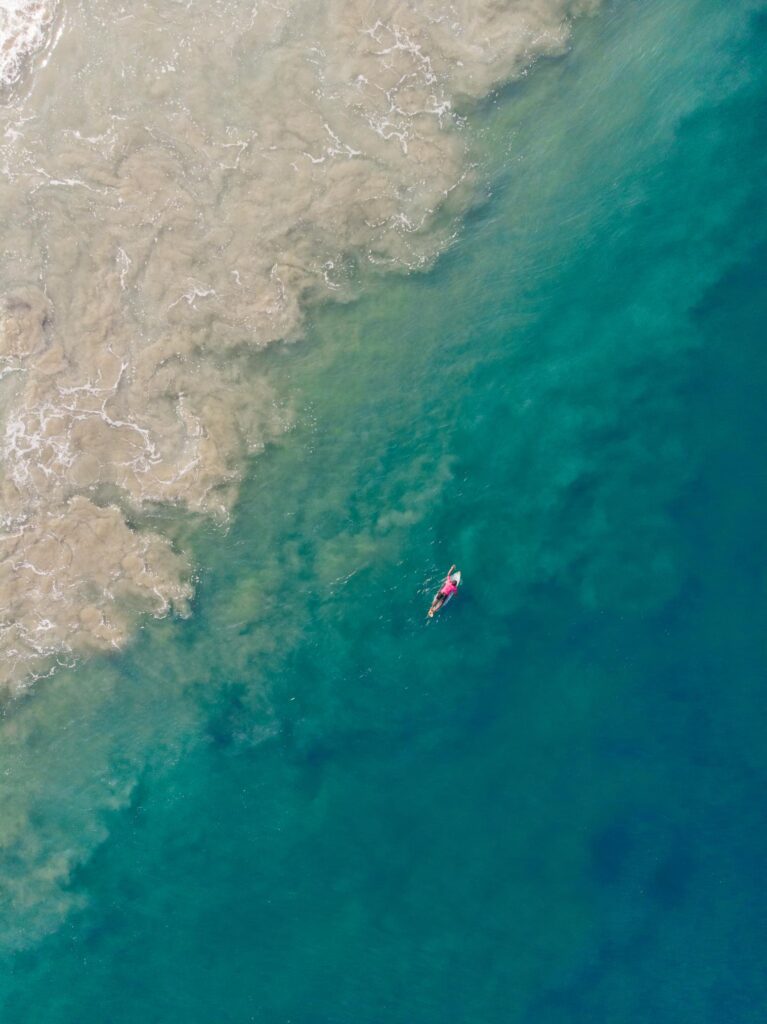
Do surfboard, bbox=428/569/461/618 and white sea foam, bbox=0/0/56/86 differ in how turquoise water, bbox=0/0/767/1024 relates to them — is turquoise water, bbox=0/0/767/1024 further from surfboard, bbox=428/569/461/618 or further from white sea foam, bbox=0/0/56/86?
Result: white sea foam, bbox=0/0/56/86

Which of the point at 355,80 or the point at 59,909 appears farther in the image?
the point at 59,909

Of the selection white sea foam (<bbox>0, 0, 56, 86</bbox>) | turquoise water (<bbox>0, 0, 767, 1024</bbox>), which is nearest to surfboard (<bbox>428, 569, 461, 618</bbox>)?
turquoise water (<bbox>0, 0, 767, 1024</bbox>)

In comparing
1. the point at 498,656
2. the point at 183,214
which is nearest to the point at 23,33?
the point at 183,214

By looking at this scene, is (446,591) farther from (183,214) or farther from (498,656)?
(183,214)

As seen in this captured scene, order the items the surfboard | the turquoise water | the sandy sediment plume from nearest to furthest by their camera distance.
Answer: the sandy sediment plume < the turquoise water < the surfboard

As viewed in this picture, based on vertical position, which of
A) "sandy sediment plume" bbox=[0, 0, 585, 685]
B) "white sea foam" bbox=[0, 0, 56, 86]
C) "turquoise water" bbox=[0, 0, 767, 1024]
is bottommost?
"turquoise water" bbox=[0, 0, 767, 1024]

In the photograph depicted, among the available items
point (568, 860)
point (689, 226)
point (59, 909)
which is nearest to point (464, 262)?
point (689, 226)

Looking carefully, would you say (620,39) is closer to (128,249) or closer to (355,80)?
(355,80)

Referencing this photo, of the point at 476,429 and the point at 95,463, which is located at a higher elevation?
the point at 95,463
